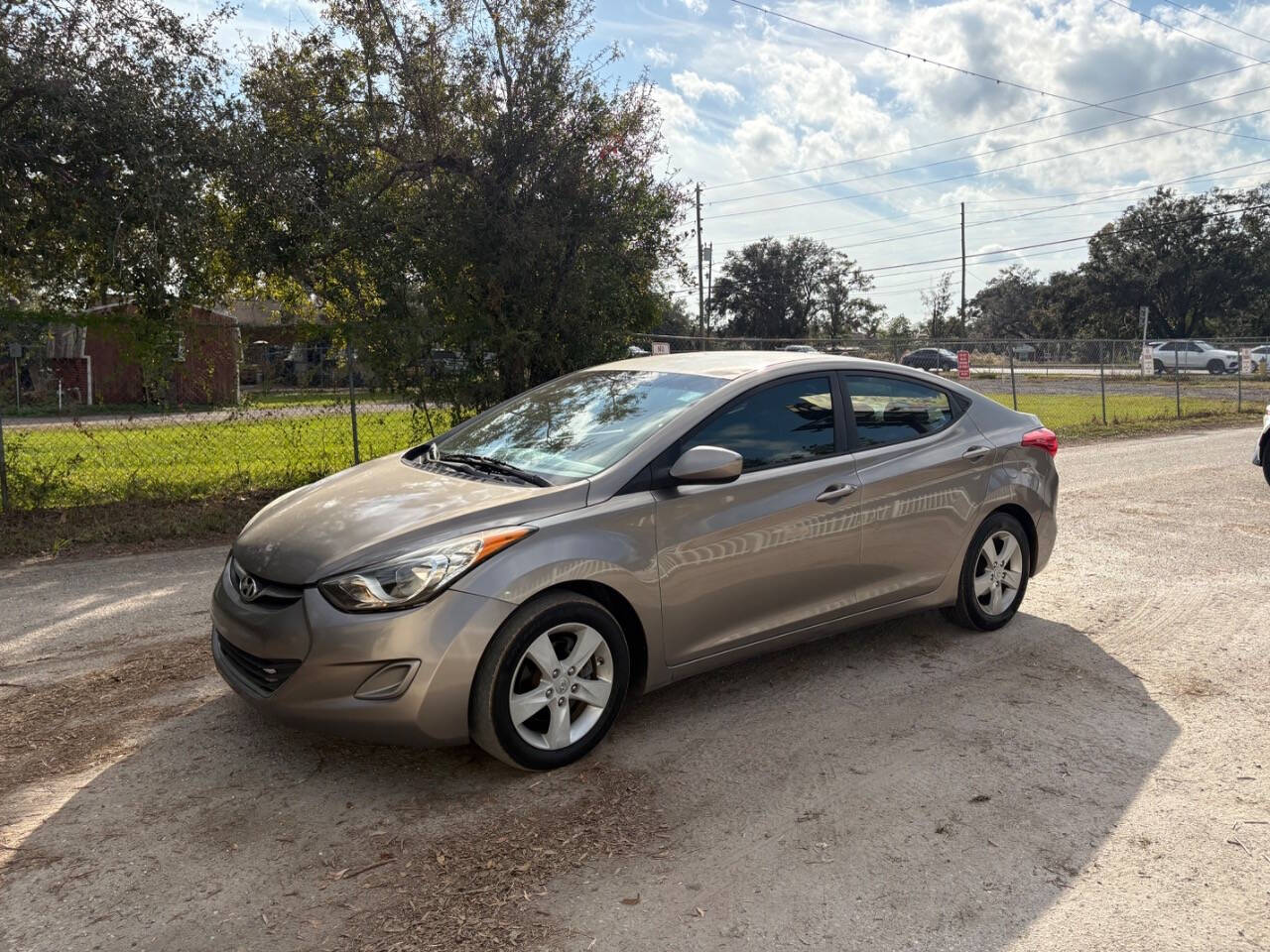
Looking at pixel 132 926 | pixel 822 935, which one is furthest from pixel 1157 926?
pixel 132 926

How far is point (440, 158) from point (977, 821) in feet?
30.6

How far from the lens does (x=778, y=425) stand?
4602 mm

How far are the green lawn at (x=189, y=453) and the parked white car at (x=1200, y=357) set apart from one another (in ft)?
130

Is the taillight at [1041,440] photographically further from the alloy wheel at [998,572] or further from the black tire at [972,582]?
the alloy wheel at [998,572]

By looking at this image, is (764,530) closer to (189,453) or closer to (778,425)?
(778,425)

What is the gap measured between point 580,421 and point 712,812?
1.96 meters

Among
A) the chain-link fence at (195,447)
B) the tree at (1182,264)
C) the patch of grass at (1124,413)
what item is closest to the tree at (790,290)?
the tree at (1182,264)

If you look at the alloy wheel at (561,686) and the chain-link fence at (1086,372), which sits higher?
the chain-link fence at (1086,372)

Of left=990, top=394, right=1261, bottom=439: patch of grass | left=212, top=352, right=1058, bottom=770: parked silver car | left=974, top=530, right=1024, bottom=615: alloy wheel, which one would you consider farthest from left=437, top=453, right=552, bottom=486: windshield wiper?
left=990, top=394, right=1261, bottom=439: patch of grass

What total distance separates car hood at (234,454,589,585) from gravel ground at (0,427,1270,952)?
814 mm

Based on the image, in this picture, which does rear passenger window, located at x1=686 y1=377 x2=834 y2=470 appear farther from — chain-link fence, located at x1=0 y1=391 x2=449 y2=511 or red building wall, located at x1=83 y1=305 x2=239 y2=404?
red building wall, located at x1=83 y1=305 x2=239 y2=404

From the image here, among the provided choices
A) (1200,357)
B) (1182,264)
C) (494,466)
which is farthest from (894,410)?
(1182,264)

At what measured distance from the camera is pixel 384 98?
11102 millimetres

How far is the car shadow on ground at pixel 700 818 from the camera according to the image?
2824 mm
